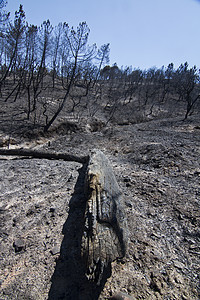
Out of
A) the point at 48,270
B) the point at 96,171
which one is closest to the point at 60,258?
the point at 48,270

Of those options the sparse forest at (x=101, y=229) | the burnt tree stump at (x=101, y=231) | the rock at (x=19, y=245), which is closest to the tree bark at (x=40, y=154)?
the sparse forest at (x=101, y=229)

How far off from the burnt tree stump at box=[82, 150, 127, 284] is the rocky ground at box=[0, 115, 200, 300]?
32 centimetres

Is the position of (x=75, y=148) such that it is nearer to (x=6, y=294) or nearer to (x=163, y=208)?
(x=163, y=208)

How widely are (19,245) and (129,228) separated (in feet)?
5.40

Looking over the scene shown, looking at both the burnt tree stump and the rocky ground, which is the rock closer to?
the rocky ground

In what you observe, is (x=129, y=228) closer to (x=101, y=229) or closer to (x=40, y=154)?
(x=101, y=229)

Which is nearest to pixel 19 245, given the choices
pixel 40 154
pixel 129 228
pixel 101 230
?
pixel 101 230

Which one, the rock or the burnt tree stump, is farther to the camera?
the rock

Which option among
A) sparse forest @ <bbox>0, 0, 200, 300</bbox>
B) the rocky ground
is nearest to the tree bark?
sparse forest @ <bbox>0, 0, 200, 300</bbox>

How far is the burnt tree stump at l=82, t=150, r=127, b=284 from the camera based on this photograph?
67.2 inches

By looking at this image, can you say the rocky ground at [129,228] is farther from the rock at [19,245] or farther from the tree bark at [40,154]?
the tree bark at [40,154]

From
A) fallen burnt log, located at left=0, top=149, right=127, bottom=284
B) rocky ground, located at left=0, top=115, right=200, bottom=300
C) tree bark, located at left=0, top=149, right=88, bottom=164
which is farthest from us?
tree bark, located at left=0, top=149, right=88, bottom=164

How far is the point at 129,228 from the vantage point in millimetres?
2676

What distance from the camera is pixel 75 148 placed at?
27.6ft
